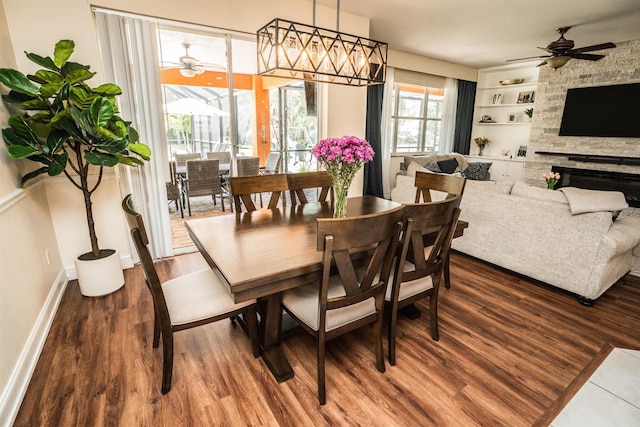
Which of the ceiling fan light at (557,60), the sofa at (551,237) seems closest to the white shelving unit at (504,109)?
the ceiling fan light at (557,60)

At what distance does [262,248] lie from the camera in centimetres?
Result: 166

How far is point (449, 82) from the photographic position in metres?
6.90

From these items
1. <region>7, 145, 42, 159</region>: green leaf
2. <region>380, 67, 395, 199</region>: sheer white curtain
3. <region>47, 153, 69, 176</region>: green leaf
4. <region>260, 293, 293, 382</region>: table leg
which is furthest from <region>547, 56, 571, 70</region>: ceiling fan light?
<region>7, 145, 42, 159</region>: green leaf

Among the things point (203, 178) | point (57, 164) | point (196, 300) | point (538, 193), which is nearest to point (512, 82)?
point (538, 193)

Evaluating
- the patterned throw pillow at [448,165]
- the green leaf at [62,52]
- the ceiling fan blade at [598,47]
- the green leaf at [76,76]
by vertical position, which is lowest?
the patterned throw pillow at [448,165]

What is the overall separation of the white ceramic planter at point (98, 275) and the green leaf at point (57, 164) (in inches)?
29.6

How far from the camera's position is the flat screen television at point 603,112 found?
4914 mm

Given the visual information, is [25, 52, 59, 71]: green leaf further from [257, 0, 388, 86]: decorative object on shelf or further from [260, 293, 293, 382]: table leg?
[260, 293, 293, 382]: table leg

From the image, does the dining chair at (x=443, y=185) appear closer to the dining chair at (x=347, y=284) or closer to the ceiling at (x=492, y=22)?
the dining chair at (x=347, y=284)

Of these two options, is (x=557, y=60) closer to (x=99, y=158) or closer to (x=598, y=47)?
(x=598, y=47)

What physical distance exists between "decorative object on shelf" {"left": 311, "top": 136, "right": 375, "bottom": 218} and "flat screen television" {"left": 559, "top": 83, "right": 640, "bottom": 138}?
550 cm

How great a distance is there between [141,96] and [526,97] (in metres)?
7.01

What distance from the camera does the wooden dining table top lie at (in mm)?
1389

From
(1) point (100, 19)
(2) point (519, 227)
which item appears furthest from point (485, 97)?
(1) point (100, 19)
